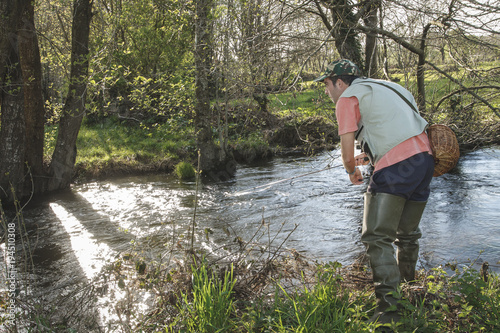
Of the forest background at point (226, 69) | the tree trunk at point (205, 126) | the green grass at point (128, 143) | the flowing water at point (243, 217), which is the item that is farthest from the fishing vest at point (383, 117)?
the green grass at point (128, 143)

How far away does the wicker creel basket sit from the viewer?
10.9ft

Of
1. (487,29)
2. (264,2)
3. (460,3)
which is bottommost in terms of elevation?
(487,29)

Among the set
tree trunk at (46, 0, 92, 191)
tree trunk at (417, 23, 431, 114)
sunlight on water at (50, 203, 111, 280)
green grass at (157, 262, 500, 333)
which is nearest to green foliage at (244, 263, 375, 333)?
green grass at (157, 262, 500, 333)

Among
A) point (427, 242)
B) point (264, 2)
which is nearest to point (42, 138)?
point (264, 2)

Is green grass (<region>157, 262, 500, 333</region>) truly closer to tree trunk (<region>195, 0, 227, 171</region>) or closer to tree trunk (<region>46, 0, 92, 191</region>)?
tree trunk (<region>46, 0, 92, 191</region>)

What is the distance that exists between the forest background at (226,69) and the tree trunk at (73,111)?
0.03 meters

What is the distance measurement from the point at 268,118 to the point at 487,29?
10.2m

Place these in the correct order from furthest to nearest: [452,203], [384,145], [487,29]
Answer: [452,203] → [487,29] → [384,145]

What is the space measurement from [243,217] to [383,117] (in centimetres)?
532

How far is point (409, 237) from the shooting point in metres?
3.62

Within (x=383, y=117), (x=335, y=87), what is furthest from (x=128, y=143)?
(x=383, y=117)

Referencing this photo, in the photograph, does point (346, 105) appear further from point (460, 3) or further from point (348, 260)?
point (460, 3)

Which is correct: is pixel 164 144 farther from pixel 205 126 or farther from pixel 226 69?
pixel 226 69

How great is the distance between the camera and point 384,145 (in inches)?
128
